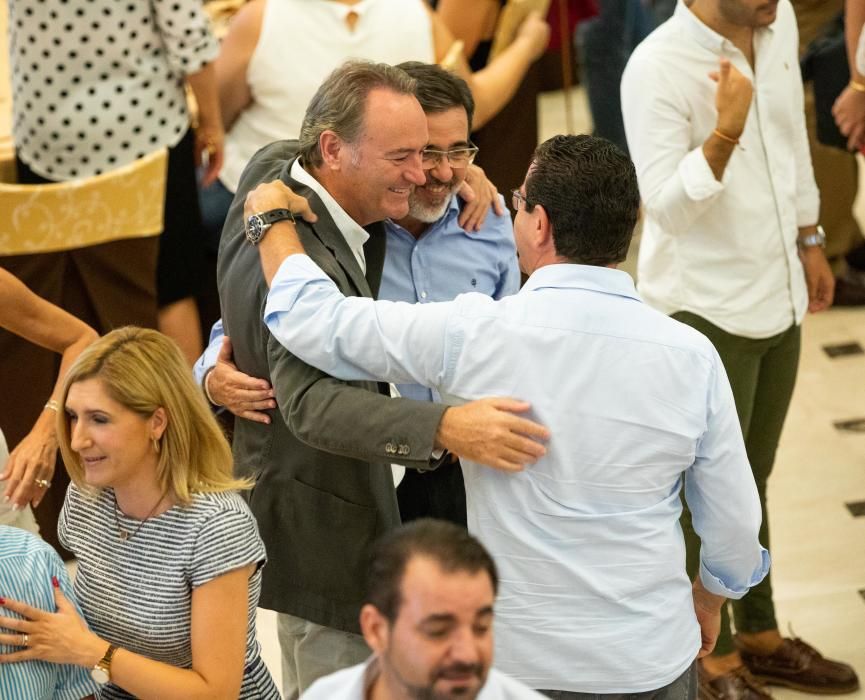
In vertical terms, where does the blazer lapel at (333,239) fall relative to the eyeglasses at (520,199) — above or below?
below

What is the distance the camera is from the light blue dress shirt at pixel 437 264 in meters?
2.72

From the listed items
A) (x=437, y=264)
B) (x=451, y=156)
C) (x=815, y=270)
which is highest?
(x=451, y=156)

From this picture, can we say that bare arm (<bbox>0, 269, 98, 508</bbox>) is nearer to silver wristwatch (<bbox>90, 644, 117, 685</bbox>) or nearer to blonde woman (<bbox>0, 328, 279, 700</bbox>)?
blonde woman (<bbox>0, 328, 279, 700</bbox>)

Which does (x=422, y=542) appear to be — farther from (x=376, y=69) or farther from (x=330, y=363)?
(x=376, y=69)

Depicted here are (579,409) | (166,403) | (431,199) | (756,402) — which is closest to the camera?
(579,409)

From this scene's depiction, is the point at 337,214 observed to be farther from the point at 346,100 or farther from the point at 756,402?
the point at 756,402

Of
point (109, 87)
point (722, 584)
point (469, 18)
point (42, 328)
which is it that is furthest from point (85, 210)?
point (722, 584)

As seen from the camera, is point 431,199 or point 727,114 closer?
point 431,199

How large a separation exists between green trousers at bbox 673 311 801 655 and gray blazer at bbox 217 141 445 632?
3.46ft

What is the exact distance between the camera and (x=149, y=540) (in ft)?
7.46

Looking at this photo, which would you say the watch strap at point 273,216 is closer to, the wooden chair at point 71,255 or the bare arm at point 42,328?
the bare arm at point 42,328

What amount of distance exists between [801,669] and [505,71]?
89.2 inches

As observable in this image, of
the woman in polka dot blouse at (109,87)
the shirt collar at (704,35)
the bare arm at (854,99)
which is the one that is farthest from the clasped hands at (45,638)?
the bare arm at (854,99)

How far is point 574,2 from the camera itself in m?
6.86
